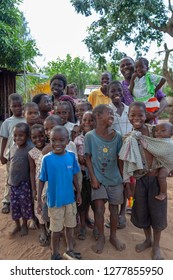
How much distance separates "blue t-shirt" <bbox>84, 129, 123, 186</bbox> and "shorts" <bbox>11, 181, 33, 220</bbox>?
0.82 m

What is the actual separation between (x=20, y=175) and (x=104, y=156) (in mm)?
945

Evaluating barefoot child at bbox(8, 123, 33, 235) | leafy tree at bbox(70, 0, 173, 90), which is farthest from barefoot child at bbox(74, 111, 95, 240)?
leafy tree at bbox(70, 0, 173, 90)

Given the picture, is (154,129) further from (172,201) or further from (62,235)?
(172,201)

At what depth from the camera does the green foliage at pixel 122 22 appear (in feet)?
26.3

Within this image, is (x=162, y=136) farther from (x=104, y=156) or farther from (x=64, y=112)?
(x=64, y=112)

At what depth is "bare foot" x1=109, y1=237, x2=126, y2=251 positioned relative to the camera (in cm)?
273

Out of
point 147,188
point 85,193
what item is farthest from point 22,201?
point 147,188

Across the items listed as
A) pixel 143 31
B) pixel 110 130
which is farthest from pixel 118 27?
pixel 110 130

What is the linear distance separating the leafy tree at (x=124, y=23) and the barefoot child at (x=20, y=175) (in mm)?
6585

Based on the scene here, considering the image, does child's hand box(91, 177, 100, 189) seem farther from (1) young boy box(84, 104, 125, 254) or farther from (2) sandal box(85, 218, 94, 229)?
(2) sandal box(85, 218, 94, 229)

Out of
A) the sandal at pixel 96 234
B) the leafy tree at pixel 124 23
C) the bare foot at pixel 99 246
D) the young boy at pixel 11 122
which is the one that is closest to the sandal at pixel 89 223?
the sandal at pixel 96 234

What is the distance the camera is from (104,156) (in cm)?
259

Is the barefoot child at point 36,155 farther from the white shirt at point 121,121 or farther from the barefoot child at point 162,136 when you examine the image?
the barefoot child at point 162,136
